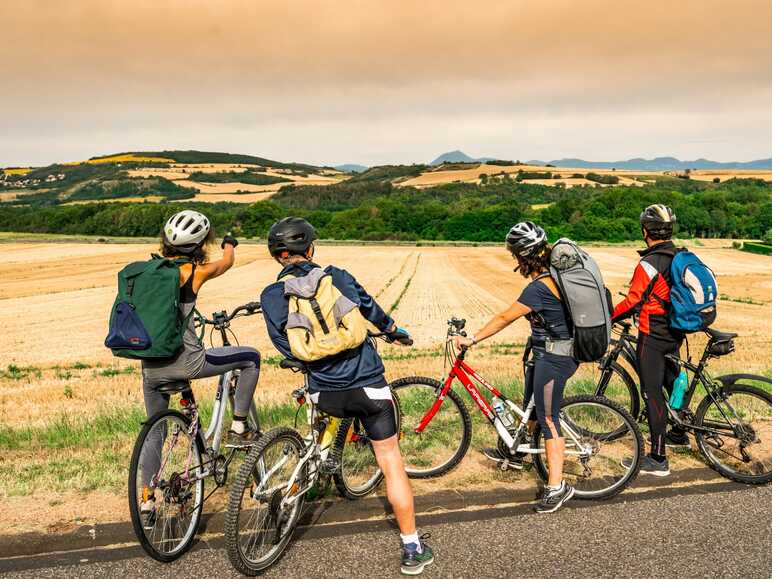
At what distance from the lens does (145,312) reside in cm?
392

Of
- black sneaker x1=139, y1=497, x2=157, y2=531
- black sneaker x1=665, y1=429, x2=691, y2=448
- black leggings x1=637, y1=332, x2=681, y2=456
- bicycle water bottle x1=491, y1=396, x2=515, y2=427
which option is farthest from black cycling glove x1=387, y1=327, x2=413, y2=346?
black sneaker x1=665, y1=429, x2=691, y2=448

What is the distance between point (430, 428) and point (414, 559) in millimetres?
2086

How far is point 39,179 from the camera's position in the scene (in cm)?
19550

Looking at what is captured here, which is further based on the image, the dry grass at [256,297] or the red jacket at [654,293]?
the dry grass at [256,297]

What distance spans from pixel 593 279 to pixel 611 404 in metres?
1.21

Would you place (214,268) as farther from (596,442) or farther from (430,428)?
(596,442)

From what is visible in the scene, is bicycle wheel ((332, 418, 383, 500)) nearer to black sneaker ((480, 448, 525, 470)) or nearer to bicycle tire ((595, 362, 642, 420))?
black sneaker ((480, 448, 525, 470))

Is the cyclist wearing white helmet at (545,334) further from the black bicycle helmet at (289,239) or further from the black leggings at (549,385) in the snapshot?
the black bicycle helmet at (289,239)

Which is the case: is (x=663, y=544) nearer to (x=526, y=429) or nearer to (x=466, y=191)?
(x=526, y=429)

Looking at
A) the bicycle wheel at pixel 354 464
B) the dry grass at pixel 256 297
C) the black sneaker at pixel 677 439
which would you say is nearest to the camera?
the bicycle wheel at pixel 354 464

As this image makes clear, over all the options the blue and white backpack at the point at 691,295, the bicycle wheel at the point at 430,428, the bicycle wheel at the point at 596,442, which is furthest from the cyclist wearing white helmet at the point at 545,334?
the blue and white backpack at the point at 691,295

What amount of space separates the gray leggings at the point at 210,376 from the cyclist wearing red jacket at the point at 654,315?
3.42 metres

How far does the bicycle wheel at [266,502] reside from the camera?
3.60m

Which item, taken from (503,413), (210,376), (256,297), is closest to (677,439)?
(503,413)
